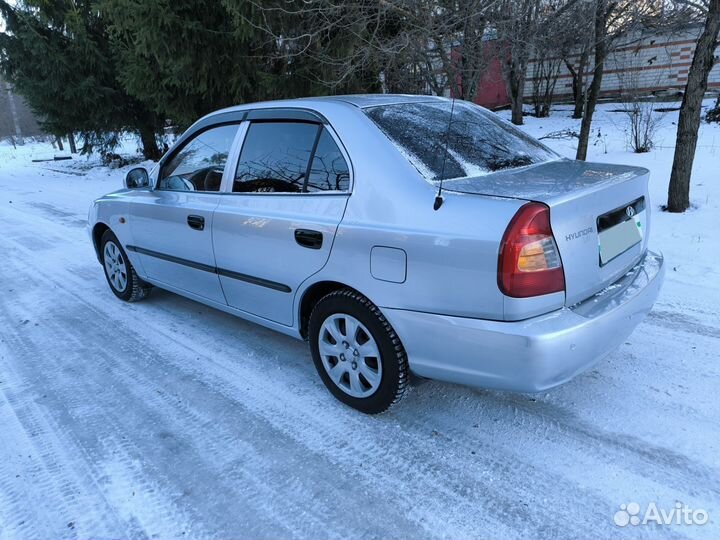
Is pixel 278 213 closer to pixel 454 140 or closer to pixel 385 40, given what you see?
pixel 454 140

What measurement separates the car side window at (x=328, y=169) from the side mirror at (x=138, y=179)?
79.0 inches

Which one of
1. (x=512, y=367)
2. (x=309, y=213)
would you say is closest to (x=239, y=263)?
(x=309, y=213)

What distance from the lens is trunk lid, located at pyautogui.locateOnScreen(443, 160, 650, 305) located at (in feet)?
7.47

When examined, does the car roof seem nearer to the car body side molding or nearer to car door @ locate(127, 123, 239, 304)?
car door @ locate(127, 123, 239, 304)

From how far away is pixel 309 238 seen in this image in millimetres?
2854

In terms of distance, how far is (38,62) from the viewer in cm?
1445

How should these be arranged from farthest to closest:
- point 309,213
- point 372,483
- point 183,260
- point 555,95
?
point 555,95
point 183,260
point 309,213
point 372,483

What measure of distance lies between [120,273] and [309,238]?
2.76 meters

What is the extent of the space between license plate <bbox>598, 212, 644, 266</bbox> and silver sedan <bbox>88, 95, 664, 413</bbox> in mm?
11

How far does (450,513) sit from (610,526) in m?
0.63

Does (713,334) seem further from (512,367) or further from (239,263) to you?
(239,263)

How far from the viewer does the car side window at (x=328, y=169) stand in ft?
9.09

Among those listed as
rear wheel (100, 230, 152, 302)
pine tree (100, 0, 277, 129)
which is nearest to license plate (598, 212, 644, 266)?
rear wheel (100, 230, 152, 302)

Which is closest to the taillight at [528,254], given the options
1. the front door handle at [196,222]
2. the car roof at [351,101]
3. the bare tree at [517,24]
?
the car roof at [351,101]
